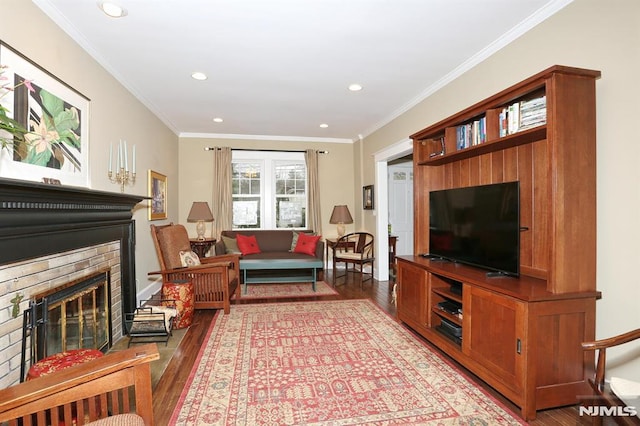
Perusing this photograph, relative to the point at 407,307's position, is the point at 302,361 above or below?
below

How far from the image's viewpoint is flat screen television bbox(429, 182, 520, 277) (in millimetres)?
2379

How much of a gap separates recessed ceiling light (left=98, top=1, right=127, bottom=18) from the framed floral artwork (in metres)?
0.60

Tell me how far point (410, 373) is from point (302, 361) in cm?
84

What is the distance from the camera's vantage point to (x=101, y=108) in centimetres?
323

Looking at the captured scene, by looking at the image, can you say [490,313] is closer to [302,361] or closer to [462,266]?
[462,266]

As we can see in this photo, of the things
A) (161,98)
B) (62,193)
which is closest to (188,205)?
(161,98)

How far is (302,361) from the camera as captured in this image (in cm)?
272

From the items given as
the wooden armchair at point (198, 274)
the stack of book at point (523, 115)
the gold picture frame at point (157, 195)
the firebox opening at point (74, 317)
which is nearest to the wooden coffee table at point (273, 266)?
the wooden armchair at point (198, 274)

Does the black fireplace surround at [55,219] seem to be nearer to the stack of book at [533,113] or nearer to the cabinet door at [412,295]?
the cabinet door at [412,295]

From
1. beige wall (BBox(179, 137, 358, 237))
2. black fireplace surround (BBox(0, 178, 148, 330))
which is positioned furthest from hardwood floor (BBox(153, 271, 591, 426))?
beige wall (BBox(179, 137, 358, 237))

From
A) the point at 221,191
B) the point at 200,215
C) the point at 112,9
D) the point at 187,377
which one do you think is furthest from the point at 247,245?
the point at 112,9

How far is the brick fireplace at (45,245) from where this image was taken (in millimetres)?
1759

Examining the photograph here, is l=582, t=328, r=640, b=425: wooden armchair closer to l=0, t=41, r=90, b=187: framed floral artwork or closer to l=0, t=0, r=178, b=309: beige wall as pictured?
l=0, t=41, r=90, b=187: framed floral artwork

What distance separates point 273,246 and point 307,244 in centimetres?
71
